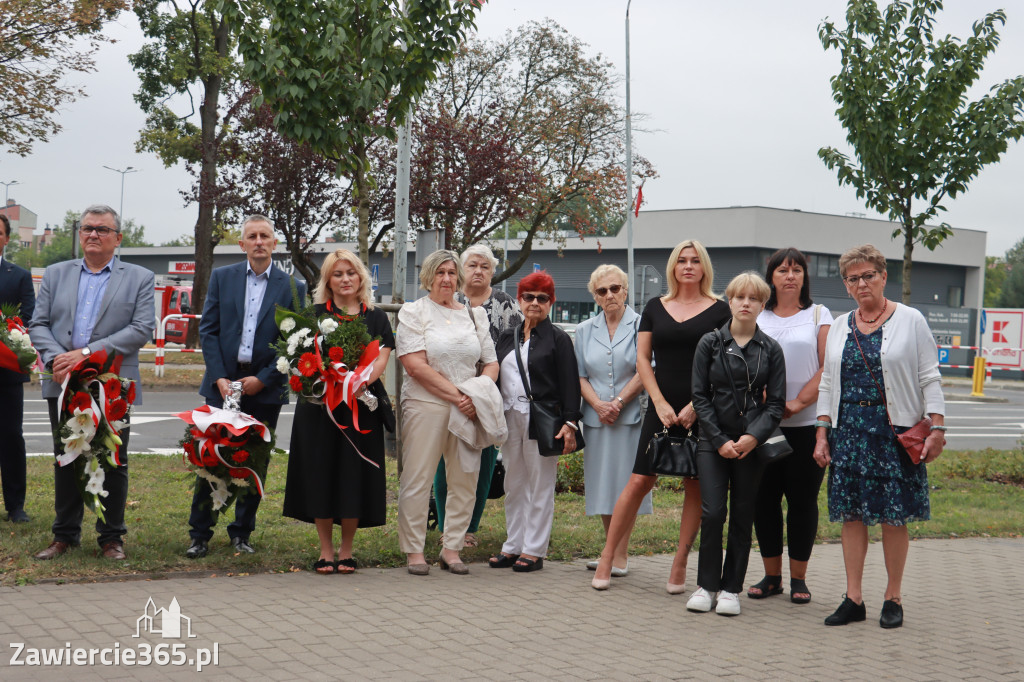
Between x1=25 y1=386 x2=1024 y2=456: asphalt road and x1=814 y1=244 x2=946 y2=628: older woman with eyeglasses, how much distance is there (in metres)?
8.48

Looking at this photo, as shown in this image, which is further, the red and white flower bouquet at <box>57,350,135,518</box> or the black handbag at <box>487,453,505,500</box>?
the black handbag at <box>487,453,505,500</box>

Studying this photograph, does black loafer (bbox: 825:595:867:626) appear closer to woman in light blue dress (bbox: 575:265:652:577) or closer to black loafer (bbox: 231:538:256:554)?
woman in light blue dress (bbox: 575:265:652:577)

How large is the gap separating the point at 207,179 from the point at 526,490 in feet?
71.8

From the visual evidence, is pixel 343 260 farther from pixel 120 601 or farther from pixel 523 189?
pixel 523 189

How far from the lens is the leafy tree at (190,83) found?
Result: 1077 inches

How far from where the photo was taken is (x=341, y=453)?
6449mm

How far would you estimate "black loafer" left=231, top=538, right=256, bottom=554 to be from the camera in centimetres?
665

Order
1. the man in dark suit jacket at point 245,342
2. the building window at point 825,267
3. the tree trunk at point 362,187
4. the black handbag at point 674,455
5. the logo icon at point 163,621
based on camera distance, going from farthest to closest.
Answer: the building window at point 825,267 < the tree trunk at point 362,187 < the man in dark suit jacket at point 245,342 < the black handbag at point 674,455 < the logo icon at point 163,621

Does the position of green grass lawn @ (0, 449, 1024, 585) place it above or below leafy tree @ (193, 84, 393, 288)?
below

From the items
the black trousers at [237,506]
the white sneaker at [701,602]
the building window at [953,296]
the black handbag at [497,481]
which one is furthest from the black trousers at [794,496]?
the building window at [953,296]

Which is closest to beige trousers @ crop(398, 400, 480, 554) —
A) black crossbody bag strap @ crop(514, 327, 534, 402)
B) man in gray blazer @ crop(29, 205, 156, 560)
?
black crossbody bag strap @ crop(514, 327, 534, 402)

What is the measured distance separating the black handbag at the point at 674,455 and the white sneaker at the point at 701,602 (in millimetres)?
692

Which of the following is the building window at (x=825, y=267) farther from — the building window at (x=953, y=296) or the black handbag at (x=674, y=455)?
the black handbag at (x=674, y=455)

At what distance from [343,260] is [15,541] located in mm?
2823
